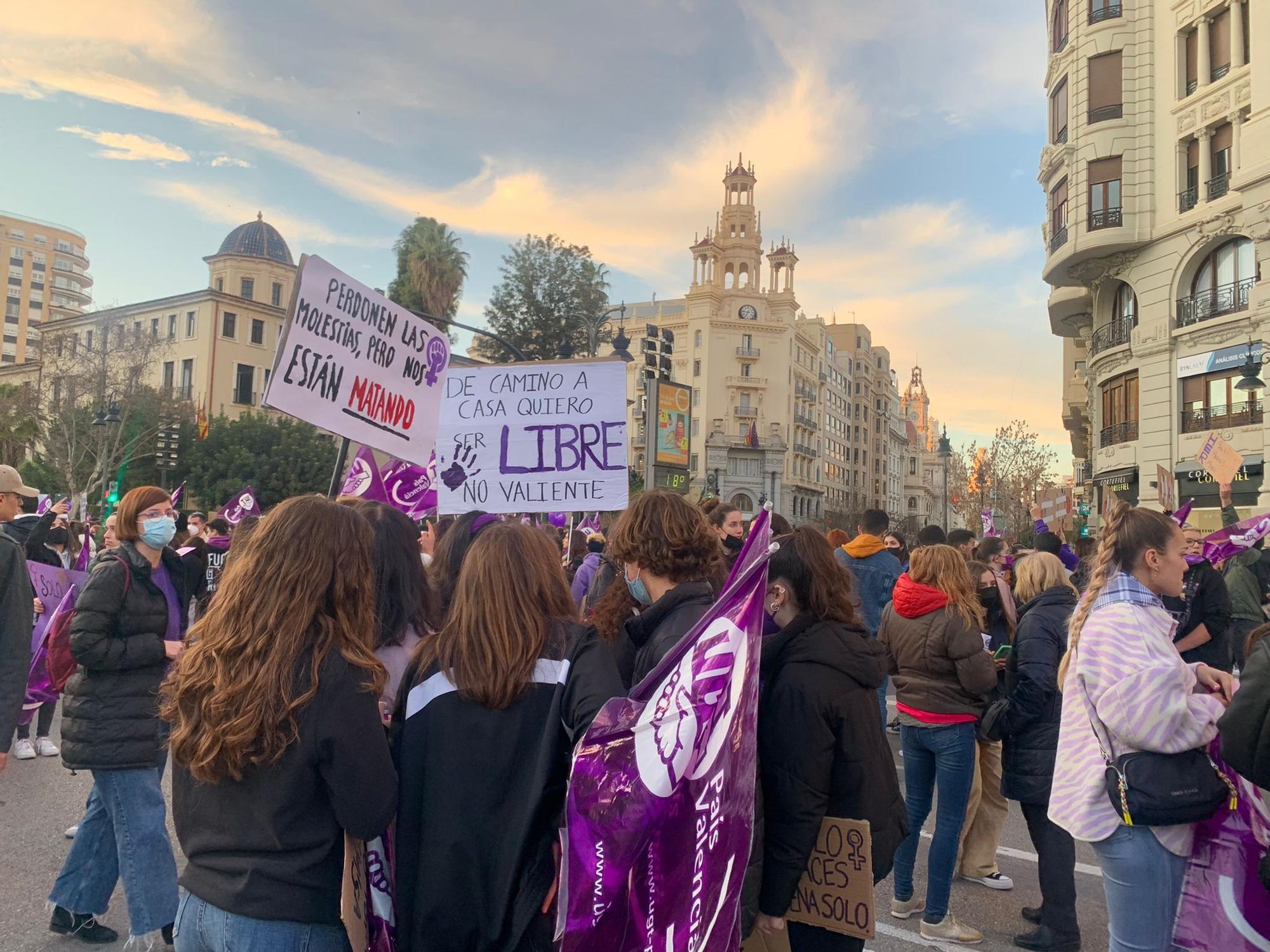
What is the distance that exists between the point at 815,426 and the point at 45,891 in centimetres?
8768

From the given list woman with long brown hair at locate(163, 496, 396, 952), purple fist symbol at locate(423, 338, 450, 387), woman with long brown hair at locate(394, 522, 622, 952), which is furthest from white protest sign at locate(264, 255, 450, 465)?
woman with long brown hair at locate(394, 522, 622, 952)

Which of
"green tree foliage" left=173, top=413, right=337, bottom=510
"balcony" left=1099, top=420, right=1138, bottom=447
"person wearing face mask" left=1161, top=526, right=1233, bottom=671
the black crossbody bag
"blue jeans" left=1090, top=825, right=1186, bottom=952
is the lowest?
"blue jeans" left=1090, top=825, right=1186, bottom=952

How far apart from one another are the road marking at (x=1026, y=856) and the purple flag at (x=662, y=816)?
4.00m

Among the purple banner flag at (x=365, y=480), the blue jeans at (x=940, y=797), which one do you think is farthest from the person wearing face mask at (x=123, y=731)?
the blue jeans at (x=940, y=797)

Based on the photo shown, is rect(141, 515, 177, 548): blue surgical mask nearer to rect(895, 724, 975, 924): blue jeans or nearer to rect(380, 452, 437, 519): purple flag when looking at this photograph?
rect(895, 724, 975, 924): blue jeans

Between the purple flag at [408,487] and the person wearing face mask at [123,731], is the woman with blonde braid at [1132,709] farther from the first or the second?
the purple flag at [408,487]

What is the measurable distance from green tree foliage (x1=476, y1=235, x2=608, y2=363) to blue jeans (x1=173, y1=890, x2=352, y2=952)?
42.5 metres

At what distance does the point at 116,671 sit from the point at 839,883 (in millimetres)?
3237

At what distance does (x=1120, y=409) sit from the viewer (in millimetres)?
28859

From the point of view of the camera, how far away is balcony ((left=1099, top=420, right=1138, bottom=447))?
2770cm

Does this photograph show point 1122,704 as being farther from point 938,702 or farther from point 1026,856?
point 1026,856

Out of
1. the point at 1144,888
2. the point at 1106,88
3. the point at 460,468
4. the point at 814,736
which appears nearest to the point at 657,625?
the point at 814,736

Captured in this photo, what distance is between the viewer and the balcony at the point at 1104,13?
27016 mm

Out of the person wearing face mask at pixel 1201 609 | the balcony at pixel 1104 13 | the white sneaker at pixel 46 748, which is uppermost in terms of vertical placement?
the balcony at pixel 1104 13
